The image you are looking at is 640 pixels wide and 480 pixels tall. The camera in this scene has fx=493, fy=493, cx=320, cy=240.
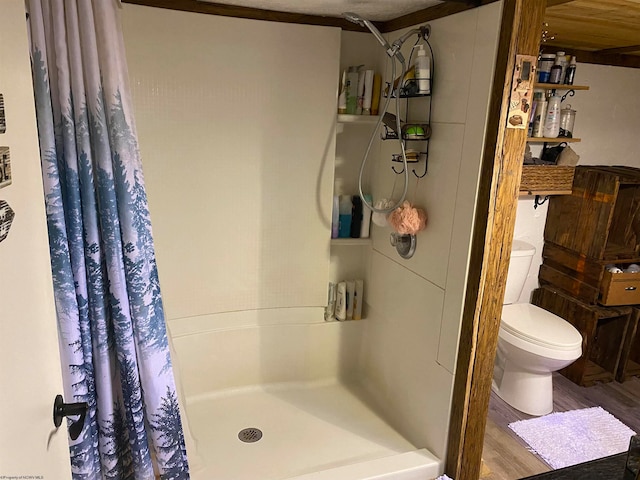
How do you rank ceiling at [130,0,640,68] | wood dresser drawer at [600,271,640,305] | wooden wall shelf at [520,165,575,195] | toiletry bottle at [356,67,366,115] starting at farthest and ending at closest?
1. wood dresser drawer at [600,271,640,305]
2. wooden wall shelf at [520,165,575,195]
3. toiletry bottle at [356,67,366,115]
4. ceiling at [130,0,640,68]

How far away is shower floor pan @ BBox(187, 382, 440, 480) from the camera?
2.05 m

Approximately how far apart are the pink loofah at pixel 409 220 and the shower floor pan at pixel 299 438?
37.9 inches

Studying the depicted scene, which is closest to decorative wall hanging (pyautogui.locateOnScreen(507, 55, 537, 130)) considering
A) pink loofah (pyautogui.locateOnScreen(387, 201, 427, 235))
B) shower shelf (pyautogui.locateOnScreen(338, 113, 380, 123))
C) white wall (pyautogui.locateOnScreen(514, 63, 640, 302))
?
pink loofah (pyautogui.locateOnScreen(387, 201, 427, 235))

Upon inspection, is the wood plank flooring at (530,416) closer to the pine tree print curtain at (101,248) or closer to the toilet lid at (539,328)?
the toilet lid at (539,328)

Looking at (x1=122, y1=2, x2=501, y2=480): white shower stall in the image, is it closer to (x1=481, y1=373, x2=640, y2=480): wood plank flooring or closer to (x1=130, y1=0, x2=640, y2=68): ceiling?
(x1=130, y1=0, x2=640, y2=68): ceiling

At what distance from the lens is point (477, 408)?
1.96m

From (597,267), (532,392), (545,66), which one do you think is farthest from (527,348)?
(545,66)

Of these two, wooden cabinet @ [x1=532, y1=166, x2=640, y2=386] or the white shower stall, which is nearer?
the white shower stall

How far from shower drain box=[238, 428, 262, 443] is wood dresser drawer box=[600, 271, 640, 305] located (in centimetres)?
206

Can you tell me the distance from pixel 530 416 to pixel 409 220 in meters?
1.38

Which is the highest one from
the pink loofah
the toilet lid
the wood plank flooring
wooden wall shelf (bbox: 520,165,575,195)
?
wooden wall shelf (bbox: 520,165,575,195)

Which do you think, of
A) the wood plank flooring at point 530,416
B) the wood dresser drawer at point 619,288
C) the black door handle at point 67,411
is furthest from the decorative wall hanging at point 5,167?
the wood dresser drawer at point 619,288

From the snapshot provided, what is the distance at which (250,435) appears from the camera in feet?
7.57

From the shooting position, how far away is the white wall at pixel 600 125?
296 cm
